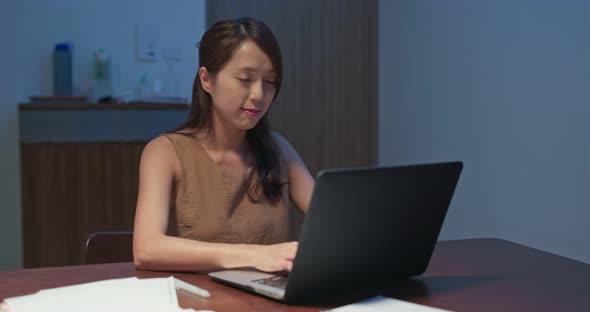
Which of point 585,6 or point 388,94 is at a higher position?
point 585,6

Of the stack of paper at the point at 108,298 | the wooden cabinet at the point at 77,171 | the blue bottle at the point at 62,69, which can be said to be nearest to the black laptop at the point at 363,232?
the stack of paper at the point at 108,298

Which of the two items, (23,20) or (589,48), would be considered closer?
(589,48)

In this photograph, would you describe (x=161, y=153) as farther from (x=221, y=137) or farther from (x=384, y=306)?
(x=384, y=306)

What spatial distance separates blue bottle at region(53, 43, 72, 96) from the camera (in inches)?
169

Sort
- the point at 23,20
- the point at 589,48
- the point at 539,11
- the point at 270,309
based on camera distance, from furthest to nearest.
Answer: the point at 23,20, the point at 539,11, the point at 589,48, the point at 270,309

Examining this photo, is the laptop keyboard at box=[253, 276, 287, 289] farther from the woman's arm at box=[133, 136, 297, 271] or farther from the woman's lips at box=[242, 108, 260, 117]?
the woman's lips at box=[242, 108, 260, 117]

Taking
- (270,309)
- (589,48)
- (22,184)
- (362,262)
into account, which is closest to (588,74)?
(589,48)

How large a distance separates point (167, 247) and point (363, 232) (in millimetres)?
430

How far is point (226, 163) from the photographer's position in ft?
6.36

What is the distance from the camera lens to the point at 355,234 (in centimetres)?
127

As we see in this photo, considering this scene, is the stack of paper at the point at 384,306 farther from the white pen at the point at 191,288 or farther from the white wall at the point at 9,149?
the white wall at the point at 9,149

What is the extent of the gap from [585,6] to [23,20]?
9.79 feet

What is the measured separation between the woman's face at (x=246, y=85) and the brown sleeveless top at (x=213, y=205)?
0.17 metres

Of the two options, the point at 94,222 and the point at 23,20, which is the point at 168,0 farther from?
the point at 94,222
